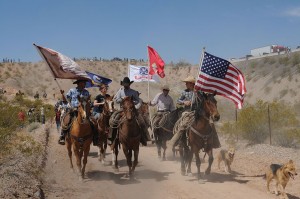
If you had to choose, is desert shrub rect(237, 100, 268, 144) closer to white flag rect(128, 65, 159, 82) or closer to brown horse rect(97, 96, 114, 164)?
white flag rect(128, 65, 159, 82)

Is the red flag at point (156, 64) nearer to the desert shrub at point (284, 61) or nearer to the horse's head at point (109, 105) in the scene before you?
the horse's head at point (109, 105)

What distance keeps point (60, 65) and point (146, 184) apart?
177 inches

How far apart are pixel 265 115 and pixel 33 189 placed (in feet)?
47.5

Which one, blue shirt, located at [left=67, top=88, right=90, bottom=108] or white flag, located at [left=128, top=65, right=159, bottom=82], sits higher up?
white flag, located at [left=128, top=65, right=159, bottom=82]

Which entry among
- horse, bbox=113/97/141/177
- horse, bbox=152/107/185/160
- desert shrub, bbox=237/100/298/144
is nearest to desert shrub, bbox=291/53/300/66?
desert shrub, bbox=237/100/298/144

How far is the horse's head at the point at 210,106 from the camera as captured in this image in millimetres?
10898

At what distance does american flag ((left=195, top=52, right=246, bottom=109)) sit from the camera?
1195 centimetres

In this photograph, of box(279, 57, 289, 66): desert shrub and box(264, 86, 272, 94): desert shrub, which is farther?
box(279, 57, 289, 66): desert shrub

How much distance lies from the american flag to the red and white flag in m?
3.80

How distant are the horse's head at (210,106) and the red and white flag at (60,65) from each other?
3.87 m

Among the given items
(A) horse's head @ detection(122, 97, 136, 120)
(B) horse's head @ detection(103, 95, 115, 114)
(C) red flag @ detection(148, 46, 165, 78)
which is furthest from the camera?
(C) red flag @ detection(148, 46, 165, 78)

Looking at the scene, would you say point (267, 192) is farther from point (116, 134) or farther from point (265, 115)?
point (265, 115)

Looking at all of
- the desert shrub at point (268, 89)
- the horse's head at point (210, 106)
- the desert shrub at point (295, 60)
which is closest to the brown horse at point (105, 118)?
the horse's head at point (210, 106)

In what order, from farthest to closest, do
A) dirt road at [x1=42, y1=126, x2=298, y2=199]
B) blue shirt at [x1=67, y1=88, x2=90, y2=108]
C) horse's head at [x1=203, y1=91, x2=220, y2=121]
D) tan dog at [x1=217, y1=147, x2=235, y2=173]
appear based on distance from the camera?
tan dog at [x1=217, y1=147, x2=235, y2=173] → blue shirt at [x1=67, y1=88, x2=90, y2=108] → horse's head at [x1=203, y1=91, x2=220, y2=121] → dirt road at [x1=42, y1=126, x2=298, y2=199]
